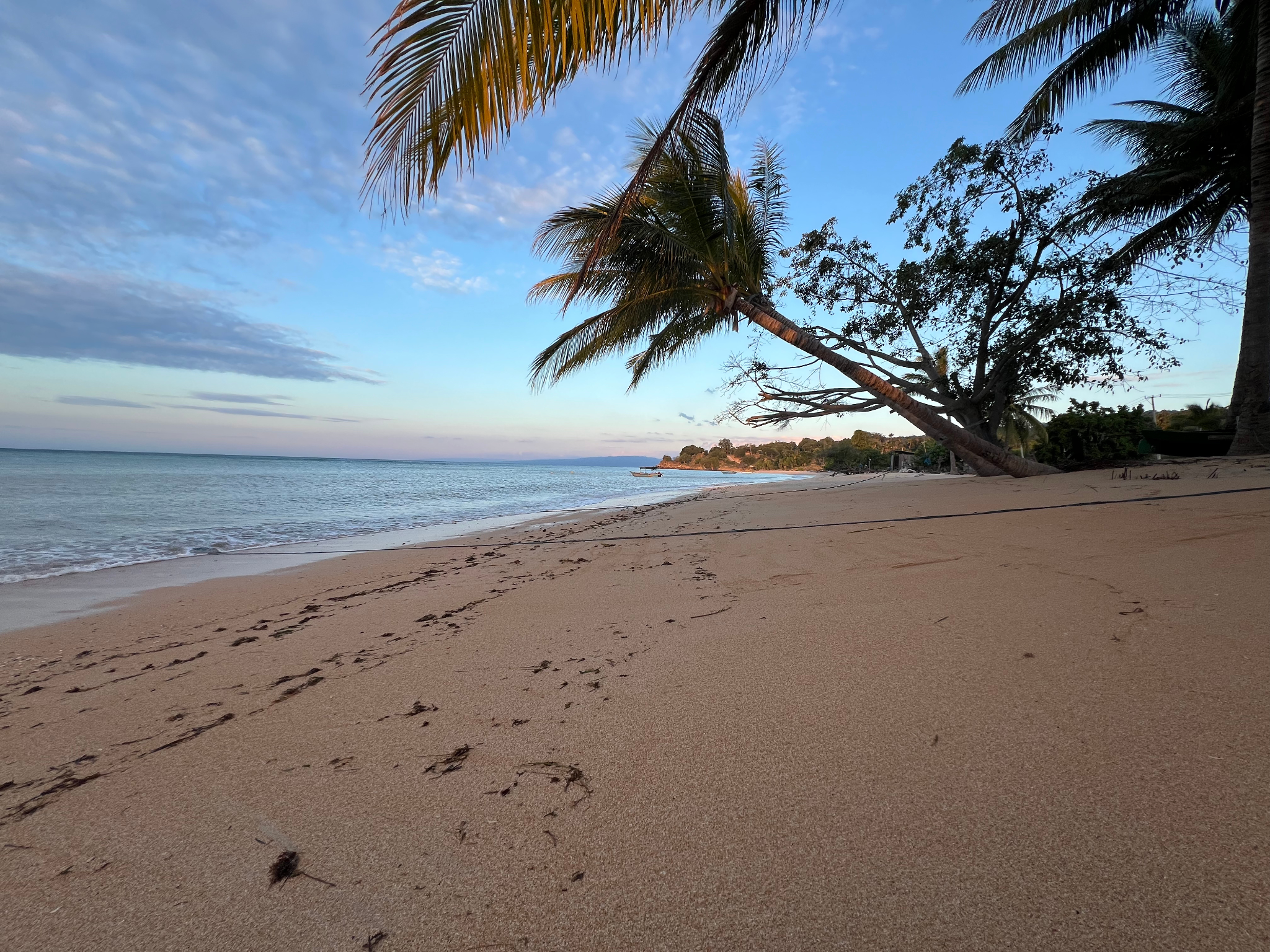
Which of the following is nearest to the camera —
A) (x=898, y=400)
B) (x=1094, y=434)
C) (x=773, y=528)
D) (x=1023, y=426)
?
(x=773, y=528)

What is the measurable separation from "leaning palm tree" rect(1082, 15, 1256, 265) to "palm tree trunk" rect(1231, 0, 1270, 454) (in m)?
1.45

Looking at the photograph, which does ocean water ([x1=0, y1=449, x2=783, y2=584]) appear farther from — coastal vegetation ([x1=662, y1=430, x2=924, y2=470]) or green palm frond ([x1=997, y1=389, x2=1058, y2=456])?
coastal vegetation ([x1=662, y1=430, x2=924, y2=470])

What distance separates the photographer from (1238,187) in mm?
10523

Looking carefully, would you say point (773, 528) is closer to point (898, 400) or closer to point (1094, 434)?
point (898, 400)

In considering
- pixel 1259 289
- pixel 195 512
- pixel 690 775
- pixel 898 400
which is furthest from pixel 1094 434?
pixel 195 512

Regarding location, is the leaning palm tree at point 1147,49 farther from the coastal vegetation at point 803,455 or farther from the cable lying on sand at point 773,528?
the coastal vegetation at point 803,455

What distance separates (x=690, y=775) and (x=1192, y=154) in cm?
1546

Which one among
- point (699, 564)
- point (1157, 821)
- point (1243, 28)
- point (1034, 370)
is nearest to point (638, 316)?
point (699, 564)

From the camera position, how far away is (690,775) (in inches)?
50.8

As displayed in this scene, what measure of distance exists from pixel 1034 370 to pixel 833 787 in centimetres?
1059

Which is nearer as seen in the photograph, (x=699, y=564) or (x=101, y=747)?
(x=101, y=747)

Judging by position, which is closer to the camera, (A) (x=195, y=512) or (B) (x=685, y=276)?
(B) (x=685, y=276)

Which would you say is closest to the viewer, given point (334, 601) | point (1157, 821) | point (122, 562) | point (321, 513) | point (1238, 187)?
point (1157, 821)

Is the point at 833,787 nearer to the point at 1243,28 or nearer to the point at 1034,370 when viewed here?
the point at 1034,370
